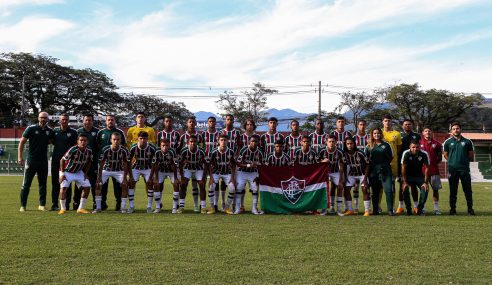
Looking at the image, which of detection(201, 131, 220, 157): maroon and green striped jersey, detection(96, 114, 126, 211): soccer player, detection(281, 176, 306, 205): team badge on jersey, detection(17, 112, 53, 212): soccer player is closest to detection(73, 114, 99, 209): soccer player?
detection(96, 114, 126, 211): soccer player

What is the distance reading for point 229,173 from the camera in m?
9.97

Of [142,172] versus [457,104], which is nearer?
[142,172]

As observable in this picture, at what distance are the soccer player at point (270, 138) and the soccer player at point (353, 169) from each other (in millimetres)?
1488

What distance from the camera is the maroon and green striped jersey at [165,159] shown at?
31.9 feet

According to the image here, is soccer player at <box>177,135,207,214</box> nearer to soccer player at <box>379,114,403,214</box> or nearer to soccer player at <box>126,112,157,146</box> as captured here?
soccer player at <box>126,112,157,146</box>

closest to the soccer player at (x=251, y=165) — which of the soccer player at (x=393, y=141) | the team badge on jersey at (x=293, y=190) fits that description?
the team badge on jersey at (x=293, y=190)

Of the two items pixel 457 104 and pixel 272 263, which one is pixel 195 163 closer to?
pixel 272 263

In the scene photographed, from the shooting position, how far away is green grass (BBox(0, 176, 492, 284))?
473 cm

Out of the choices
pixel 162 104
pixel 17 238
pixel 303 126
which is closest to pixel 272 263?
pixel 17 238

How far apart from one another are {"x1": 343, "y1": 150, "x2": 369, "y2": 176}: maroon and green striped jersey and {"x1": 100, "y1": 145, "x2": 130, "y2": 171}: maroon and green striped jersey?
4662 mm

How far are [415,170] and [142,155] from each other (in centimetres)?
585

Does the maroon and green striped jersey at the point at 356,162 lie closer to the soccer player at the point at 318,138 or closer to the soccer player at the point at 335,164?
the soccer player at the point at 335,164

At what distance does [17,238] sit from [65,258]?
1.59 metres

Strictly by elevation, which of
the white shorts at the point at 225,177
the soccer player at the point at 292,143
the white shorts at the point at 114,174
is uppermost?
the soccer player at the point at 292,143
